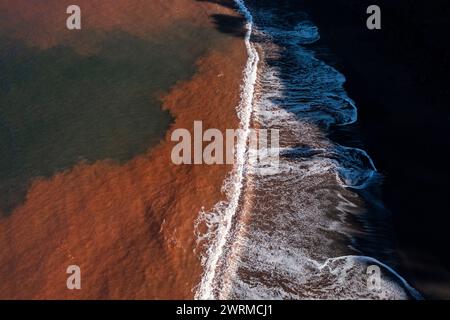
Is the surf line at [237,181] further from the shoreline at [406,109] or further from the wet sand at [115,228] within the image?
the shoreline at [406,109]

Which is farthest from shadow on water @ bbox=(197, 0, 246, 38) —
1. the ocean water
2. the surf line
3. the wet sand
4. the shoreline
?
the wet sand

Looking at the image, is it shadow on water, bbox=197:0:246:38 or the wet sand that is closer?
the wet sand

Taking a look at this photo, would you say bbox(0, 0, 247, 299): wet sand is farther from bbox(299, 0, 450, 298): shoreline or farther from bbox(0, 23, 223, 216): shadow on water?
bbox(299, 0, 450, 298): shoreline

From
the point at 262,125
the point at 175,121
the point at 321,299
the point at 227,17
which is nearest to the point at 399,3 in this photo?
the point at 227,17

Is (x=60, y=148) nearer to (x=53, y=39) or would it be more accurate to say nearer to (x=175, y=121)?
(x=175, y=121)

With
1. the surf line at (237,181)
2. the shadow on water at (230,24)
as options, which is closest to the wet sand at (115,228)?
the surf line at (237,181)

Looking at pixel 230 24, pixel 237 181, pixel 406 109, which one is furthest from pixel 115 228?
pixel 230 24

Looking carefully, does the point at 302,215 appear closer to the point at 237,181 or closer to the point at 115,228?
the point at 237,181
